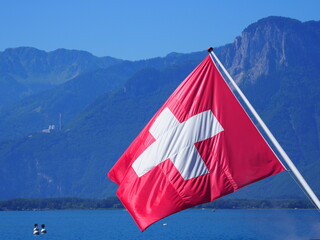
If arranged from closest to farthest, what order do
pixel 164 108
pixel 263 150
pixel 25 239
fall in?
pixel 263 150 < pixel 164 108 < pixel 25 239

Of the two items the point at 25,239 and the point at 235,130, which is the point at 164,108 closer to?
the point at 235,130

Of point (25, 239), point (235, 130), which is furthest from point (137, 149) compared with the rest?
point (25, 239)

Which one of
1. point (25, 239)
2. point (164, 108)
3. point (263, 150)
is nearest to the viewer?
point (263, 150)

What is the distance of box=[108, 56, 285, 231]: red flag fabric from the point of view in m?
16.3

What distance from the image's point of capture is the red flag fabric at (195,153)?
16312mm

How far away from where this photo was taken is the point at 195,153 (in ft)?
54.7

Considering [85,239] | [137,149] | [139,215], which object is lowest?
[85,239]

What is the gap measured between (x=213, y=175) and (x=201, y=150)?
0.56m

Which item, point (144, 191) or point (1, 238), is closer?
point (144, 191)

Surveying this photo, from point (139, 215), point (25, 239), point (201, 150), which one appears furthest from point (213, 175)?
point (25, 239)

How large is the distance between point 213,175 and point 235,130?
0.99 metres

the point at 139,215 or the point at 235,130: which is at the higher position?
the point at 235,130

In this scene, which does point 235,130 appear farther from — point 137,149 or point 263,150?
point 137,149

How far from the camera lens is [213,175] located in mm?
16500
